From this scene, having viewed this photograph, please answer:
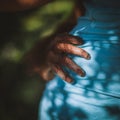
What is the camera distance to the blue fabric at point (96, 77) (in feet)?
2.39

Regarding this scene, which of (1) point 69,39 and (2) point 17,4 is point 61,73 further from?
(2) point 17,4

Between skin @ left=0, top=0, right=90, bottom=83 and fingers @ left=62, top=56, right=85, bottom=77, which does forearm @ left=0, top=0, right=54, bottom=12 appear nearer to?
skin @ left=0, top=0, right=90, bottom=83

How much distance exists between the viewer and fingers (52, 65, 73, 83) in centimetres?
75

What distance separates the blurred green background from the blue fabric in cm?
8

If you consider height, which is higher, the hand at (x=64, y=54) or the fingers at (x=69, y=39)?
the fingers at (x=69, y=39)

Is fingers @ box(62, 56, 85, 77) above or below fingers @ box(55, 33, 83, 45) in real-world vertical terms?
below

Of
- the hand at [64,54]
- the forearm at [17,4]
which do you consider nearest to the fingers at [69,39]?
the hand at [64,54]

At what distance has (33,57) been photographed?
810 millimetres

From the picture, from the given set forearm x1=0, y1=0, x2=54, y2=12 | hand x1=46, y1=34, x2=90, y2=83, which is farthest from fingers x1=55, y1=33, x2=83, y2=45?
forearm x1=0, y1=0, x2=54, y2=12

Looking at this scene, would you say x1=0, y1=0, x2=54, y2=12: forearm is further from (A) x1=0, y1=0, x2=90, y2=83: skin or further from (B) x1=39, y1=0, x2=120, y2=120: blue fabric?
(B) x1=39, y1=0, x2=120, y2=120: blue fabric

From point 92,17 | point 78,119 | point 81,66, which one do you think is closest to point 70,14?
point 92,17

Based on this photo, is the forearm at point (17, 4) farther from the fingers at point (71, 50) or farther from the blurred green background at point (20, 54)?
the fingers at point (71, 50)

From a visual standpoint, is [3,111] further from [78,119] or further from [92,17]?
[92,17]

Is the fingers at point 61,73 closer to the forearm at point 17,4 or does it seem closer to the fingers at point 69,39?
the fingers at point 69,39
